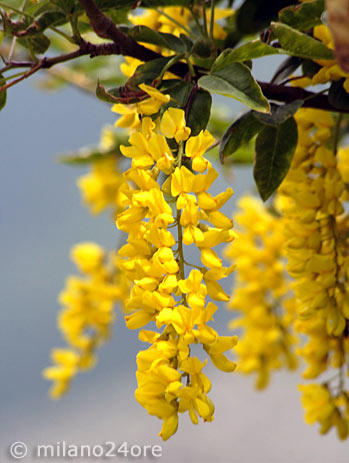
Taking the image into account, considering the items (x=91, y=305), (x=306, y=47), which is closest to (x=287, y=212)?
(x=306, y=47)

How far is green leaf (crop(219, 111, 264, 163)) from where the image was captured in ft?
2.01

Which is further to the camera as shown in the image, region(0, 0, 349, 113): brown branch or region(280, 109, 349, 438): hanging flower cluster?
region(280, 109, 349, 438): hanging flower cluster

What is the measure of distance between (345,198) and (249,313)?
0.50 meters

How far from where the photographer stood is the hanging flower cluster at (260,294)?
112 cm

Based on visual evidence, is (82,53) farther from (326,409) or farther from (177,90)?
(326,409)

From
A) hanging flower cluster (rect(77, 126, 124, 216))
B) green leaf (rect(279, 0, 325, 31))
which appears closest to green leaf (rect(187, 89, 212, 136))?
green leaf (rect(279, 0, 325, 31))

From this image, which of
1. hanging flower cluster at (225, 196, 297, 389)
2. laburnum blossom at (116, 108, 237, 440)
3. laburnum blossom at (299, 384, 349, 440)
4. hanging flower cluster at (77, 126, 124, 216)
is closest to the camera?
laburnum blossom at (116, 108, 237, 440)

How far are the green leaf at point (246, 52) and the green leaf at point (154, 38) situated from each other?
7 cm

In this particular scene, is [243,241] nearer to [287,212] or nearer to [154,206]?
[287,212]

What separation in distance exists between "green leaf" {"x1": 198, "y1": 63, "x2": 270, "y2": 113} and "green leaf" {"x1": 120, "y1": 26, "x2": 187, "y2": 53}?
0.07 meters

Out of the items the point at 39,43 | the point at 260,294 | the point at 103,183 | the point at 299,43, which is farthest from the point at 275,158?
the point at 103,183

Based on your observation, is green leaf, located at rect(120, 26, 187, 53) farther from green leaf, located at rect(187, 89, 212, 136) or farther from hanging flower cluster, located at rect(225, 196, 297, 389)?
hanging flower cluster, located at rect(225, 196, 297, 389)

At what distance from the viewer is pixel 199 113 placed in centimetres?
52

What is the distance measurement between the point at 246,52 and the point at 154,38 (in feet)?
0.32
